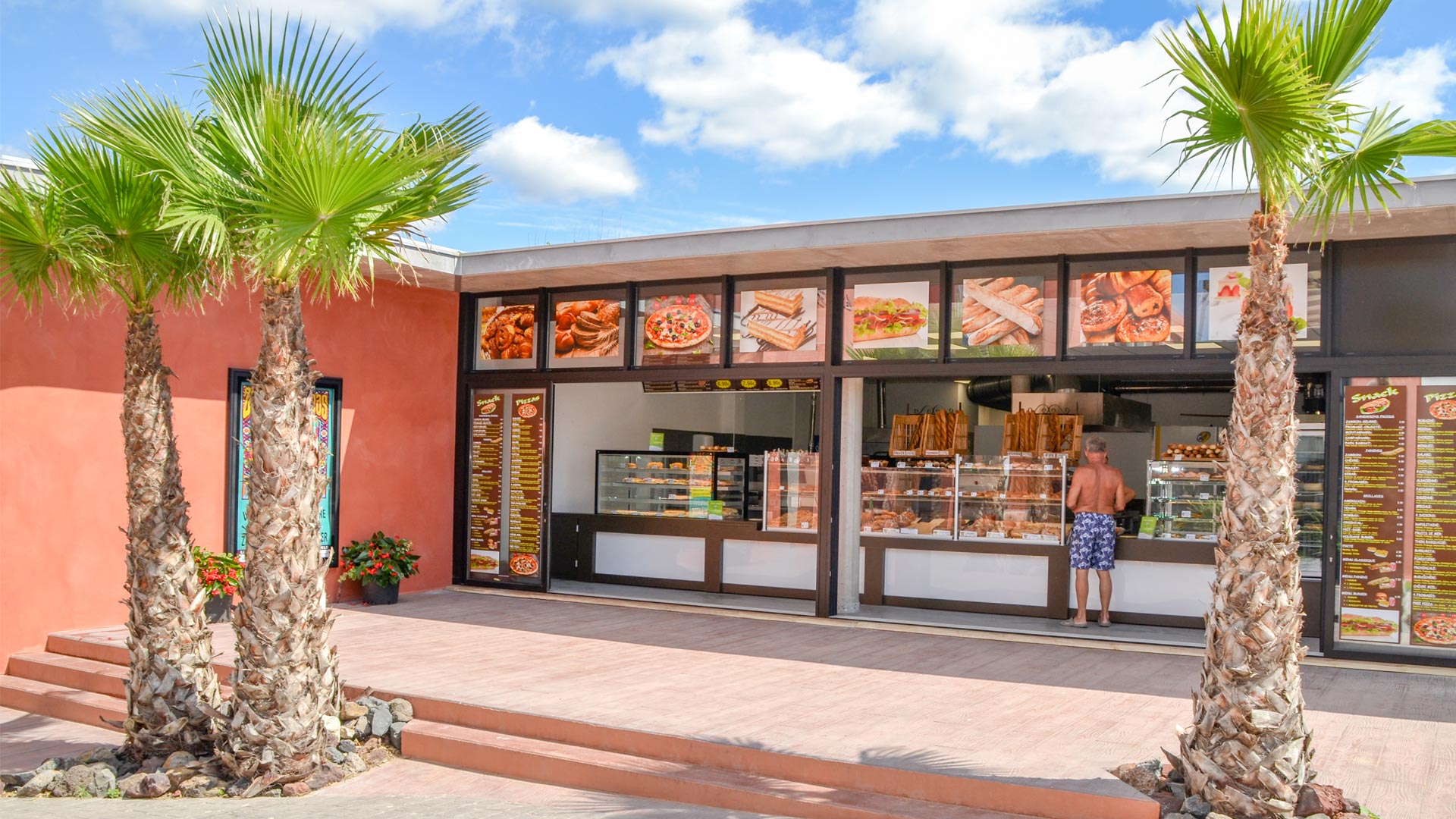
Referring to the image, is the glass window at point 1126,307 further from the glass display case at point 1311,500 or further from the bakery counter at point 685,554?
the bakery counter at point 685,554

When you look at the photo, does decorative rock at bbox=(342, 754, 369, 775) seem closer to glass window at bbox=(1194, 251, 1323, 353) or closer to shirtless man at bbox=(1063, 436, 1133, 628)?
shirtless man at bbox=(1063, 436, 1133, 628)

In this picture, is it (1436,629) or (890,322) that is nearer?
(1436,629)

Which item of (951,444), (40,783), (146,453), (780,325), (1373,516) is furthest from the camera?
(951,444)

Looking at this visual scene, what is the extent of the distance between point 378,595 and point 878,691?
5604 mm

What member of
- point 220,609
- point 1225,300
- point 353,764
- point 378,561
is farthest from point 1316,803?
point 378,561

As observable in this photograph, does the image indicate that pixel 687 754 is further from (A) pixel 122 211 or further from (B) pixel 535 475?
(B) pixel 535 475

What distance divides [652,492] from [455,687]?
5480 mm

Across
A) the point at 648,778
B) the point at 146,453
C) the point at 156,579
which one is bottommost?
the point at 648,778

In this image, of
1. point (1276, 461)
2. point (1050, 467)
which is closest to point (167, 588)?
point (1276, 461)

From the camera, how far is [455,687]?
7047 mm

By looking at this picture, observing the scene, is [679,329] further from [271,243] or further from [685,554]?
[271,243]

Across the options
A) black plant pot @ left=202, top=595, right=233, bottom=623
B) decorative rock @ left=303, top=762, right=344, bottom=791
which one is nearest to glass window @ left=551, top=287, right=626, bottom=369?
black plant pot @ left=202, top=595, right=233, bottom=623

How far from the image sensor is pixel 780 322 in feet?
34.1

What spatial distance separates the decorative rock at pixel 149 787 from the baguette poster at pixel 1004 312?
6702 millimetres
